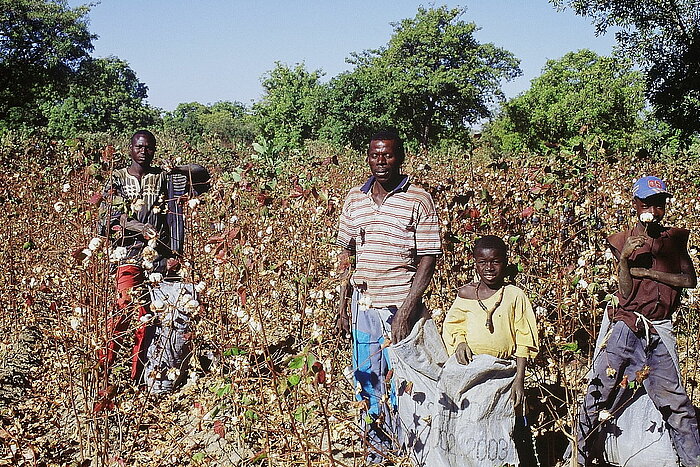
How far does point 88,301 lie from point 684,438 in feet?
8.16

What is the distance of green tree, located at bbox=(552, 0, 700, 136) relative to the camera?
41.4 ft

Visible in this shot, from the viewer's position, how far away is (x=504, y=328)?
251 centimetres

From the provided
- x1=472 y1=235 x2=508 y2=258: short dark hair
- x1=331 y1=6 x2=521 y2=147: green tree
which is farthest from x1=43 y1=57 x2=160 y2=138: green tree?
x1=472 y1=235 x2=508 y2=258: short dark hair

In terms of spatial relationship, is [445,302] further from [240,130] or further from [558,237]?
[240,130]

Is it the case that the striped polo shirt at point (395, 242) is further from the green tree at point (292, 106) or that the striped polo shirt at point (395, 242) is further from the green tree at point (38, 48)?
the green tree at point (38, 48)

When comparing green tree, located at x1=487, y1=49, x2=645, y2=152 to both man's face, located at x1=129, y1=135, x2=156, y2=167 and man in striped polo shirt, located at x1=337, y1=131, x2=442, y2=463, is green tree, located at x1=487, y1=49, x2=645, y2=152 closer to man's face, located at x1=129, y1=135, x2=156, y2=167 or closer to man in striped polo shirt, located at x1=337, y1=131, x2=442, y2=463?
man's face, located at x1=129, y1=135, x2=156, y2=167

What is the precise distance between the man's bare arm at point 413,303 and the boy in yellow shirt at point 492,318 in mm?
139

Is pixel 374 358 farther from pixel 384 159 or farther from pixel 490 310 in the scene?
pixel 384 159

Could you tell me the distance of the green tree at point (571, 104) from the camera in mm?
32719

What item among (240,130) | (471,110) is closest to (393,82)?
(471,110)

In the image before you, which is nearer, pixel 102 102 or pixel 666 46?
pixel 666 46

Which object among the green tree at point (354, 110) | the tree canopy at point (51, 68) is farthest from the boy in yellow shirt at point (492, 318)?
the tree canopy at point (51, 68)

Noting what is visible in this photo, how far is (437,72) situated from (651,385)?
42.2 m

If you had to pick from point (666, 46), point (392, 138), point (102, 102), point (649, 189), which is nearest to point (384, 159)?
point (392, 138)
